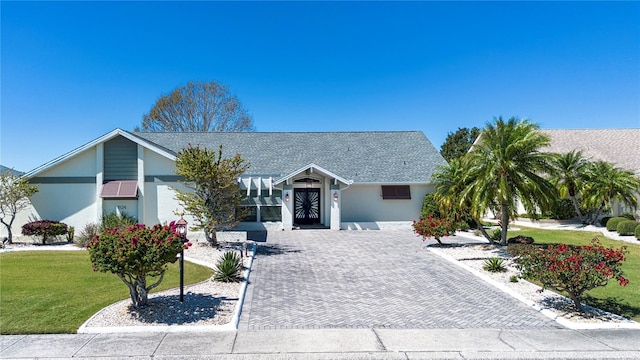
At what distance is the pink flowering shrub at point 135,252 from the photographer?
827 cm

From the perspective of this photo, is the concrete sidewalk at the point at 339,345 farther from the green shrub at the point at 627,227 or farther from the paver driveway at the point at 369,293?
the green shrub at the point at 627,227

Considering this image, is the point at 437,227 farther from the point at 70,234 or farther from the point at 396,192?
the point at 70,234

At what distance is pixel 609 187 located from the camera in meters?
25.4

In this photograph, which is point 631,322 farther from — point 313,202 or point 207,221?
point 313,202

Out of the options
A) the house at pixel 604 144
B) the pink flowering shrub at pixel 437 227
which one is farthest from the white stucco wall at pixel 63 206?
the house at pixel 604 144

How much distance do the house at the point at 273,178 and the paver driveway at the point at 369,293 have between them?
24.0 ft

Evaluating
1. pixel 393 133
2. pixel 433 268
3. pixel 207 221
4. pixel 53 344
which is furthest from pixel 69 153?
pixel 393 133

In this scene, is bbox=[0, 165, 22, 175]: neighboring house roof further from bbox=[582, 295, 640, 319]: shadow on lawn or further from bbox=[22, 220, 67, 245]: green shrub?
bbox=[582, 295, 640, 319]: shadow on lawn

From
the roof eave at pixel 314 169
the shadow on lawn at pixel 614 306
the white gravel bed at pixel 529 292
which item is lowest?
the shadow on lawn at pixel 614 306

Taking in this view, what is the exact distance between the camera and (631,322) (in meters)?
8.56

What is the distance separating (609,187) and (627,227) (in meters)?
3.92

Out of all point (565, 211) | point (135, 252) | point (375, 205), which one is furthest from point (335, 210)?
point (565, 211)

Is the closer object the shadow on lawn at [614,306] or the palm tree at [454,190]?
the shadow on lawn at [614,306]

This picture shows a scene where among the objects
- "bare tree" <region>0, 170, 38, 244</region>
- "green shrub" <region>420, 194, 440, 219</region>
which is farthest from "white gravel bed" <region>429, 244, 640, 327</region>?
"bare tree" <region>0, 170, 38, 244</region>
